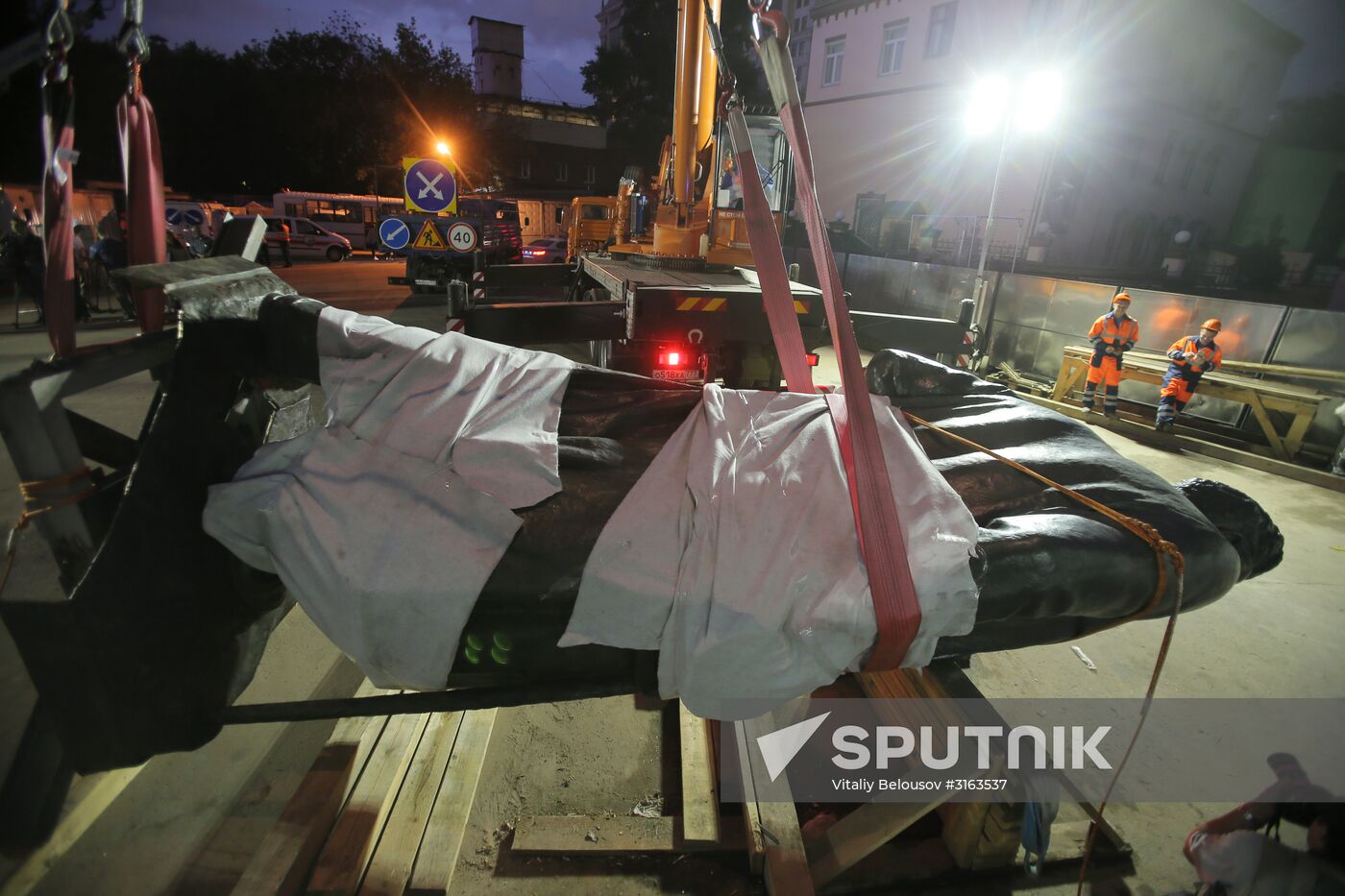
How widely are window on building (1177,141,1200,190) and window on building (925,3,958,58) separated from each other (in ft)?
35.7

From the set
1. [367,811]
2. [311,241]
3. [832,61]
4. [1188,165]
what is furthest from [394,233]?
[1188,165]

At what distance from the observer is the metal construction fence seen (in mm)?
Answer: 7312

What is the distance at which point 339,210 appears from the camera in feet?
80.3

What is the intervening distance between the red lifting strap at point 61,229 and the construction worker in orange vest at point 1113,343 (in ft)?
31.4

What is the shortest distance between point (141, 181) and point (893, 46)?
27.8 meters

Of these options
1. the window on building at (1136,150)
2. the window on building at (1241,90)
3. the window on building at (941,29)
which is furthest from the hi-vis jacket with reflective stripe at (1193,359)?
the window on building at (1241,90)

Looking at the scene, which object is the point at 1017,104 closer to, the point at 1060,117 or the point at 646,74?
the point at 1060,117

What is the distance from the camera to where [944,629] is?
3.94ft

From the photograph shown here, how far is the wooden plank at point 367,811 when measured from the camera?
188 cm

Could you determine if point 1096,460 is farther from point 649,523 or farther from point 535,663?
point 535,663

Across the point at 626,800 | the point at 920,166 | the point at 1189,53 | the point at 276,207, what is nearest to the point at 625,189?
the point at 626,800

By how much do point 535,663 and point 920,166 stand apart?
2607 cm

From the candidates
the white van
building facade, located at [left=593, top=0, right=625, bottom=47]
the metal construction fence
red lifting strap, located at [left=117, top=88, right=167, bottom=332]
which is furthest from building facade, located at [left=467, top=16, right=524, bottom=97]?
red lifting strap, located at [left=117, top=88, right=167, bottom=332]

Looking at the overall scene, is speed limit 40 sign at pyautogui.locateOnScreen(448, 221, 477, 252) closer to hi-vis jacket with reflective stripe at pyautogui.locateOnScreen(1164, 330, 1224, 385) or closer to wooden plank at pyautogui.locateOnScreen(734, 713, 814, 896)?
wooden plank at pyautogui.locateOnScreen(734, 713, 814, 896)
